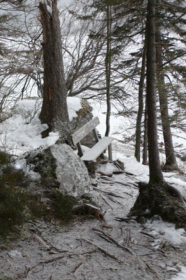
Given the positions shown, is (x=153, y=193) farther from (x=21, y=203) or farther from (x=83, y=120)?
(x=83, y=120)

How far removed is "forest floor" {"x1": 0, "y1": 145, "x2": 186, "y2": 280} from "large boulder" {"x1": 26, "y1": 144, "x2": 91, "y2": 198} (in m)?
0.73

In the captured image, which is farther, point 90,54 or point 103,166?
point 90,54

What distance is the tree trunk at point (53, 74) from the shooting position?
7.20m

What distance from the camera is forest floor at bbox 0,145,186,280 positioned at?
2496mm

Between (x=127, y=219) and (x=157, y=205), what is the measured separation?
0.61 m

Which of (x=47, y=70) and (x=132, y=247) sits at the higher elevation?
(x=47, y=70)

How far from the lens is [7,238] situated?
281 cm

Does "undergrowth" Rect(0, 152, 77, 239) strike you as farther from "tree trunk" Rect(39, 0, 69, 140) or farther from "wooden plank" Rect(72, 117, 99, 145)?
"tree trunk" Rect(39, 0, 69, 140)

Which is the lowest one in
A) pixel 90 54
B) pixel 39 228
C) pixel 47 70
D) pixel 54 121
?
pixel 39 228

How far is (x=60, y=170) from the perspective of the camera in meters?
4.34

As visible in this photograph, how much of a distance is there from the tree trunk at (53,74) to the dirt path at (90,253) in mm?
4119

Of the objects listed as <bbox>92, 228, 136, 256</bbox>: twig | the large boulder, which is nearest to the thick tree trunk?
<bbox>92, 228, 136, 256</bbox>: twig

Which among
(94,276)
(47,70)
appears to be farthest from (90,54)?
(94,276)

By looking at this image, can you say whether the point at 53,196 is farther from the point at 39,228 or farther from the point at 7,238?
the point at 7,238
